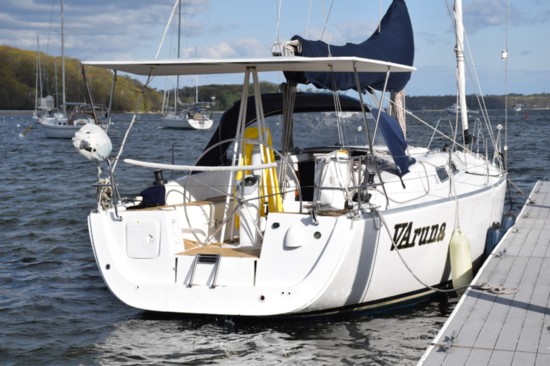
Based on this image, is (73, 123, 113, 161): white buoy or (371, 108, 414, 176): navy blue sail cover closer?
(73, 123, 113, 161): white buoy

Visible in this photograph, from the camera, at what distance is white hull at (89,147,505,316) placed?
330 inches

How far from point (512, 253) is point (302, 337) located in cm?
362

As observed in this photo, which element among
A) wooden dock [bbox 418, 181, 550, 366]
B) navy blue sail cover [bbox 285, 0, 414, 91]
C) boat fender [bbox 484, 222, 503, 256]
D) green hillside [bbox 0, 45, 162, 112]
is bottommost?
wooden dock [bbox 418, 181, 550, 366]

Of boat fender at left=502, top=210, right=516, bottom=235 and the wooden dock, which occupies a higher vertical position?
boat fender at left=502, top=210, right=516, bottom=235

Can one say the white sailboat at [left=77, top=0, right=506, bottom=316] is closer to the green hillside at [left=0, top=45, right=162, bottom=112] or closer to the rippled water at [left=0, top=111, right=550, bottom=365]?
the rippled water at [left=0, top=111, right=550, bottom=365]

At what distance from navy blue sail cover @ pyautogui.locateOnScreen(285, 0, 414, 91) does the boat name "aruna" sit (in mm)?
1658

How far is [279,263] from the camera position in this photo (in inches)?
333

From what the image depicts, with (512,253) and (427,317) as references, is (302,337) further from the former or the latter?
(512,253)

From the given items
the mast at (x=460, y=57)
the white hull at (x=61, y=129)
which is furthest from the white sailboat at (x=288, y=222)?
the white hull at (x=61, y=129)

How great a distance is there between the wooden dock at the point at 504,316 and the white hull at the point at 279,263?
90 centimetres

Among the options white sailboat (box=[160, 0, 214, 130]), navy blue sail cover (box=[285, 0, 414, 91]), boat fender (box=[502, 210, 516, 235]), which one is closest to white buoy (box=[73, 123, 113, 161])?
navy blue sail cover (box=[285, 0, 414, 91])

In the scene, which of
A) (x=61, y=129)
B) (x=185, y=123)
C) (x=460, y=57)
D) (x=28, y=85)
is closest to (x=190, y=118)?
(x=185, y=123)

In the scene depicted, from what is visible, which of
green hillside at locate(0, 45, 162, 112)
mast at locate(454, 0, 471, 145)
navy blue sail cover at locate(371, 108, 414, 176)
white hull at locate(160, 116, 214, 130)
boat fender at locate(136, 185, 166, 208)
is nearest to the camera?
boat fender at locate(136, 185, 166, 208)

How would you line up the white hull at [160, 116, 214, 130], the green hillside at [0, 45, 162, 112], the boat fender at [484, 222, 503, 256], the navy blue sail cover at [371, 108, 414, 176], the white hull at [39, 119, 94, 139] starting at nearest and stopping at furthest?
A: the navy blue sail cover at [371, 108, 414, 176] < the boat fender at [484, 222, 503, 256] < the white hull at [39, 119, 94, 139] < the white hull at [160, 116, 214, 130] < the green hillside at [0, 45, 162, 112]
